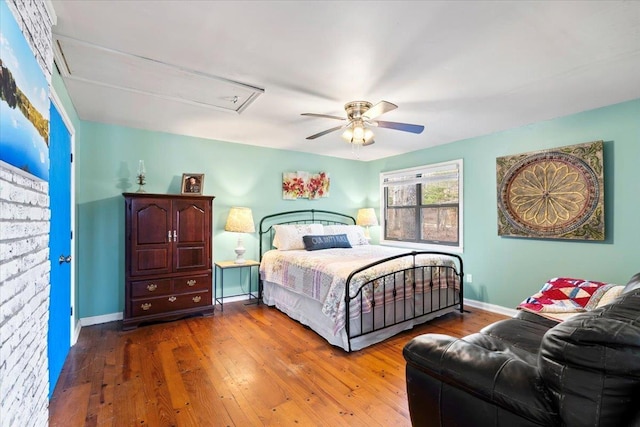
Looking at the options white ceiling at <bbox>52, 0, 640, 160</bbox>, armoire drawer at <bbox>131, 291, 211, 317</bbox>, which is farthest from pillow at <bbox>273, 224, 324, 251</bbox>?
white ceiling at <bbox>52, 0, 640, 160</bbox>

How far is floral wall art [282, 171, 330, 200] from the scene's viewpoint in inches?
196

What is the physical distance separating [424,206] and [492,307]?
1.77 meters

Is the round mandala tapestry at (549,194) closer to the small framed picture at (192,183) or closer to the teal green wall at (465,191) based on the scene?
the teal green wall at (465,191)

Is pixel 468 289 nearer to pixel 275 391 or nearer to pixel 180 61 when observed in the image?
pixel 275 391

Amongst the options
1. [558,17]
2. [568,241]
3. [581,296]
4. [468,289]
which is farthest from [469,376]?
[468,289]

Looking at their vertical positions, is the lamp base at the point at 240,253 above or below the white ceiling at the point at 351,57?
below

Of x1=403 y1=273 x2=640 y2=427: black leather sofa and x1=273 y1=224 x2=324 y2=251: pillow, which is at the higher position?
x1=273 y1=224 x2=324 y2=251: pillow

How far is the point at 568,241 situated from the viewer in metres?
3.35

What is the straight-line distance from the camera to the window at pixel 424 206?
4.54 metres

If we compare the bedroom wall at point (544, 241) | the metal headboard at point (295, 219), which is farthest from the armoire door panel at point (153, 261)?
the bedroom wall at point (544, 241)

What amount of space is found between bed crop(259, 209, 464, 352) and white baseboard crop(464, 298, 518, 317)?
0.40 meters

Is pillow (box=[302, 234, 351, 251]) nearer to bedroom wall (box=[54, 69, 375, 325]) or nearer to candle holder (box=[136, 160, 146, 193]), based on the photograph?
bedroom wall (box=[54, 69, 375, 325])

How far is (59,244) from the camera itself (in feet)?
7.80

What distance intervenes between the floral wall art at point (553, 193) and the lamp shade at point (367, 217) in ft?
6.86
